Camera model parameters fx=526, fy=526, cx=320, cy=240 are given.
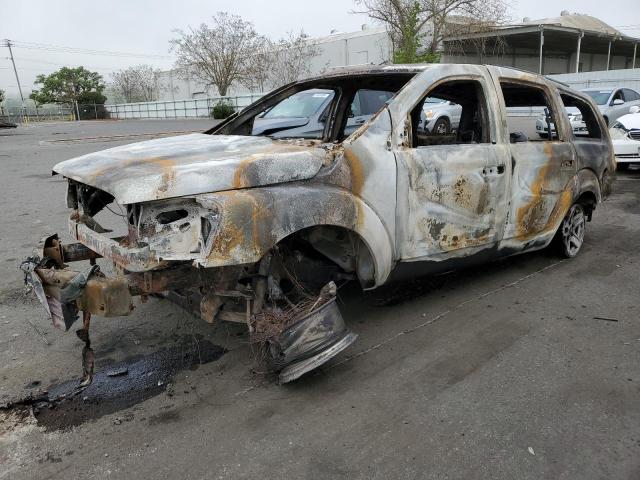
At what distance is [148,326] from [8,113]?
64.0 meters

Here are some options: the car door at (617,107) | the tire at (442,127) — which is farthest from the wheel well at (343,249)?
the car door at (617,107)

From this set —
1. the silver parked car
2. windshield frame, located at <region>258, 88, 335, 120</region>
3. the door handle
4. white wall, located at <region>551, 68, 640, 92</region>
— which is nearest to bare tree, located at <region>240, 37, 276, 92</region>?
white wall, located at <region>551, 68, 640, 92</region>

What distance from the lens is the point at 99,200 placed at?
384 centimetres

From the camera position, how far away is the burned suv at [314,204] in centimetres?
278

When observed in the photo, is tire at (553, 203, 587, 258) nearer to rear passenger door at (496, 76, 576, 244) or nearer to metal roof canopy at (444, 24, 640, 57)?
rear passenger door at (496, 76, 576, 244)

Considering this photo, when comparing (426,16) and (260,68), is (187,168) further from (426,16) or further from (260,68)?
(260,68)

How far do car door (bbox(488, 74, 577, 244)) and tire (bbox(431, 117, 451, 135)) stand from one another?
Result: 563 millimetres

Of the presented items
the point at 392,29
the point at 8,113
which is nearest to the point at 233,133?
the point at 392,29

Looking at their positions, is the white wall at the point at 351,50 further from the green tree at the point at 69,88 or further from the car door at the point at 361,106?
the car door at the point at 361,106

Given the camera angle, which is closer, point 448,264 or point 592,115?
point 448,264

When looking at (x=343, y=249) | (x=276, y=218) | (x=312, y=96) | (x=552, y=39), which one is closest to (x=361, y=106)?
(x=312, y=96)

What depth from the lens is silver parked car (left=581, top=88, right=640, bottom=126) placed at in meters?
16.0

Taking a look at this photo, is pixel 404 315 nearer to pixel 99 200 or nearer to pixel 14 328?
pixel 99 200

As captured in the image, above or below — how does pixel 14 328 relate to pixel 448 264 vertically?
below
